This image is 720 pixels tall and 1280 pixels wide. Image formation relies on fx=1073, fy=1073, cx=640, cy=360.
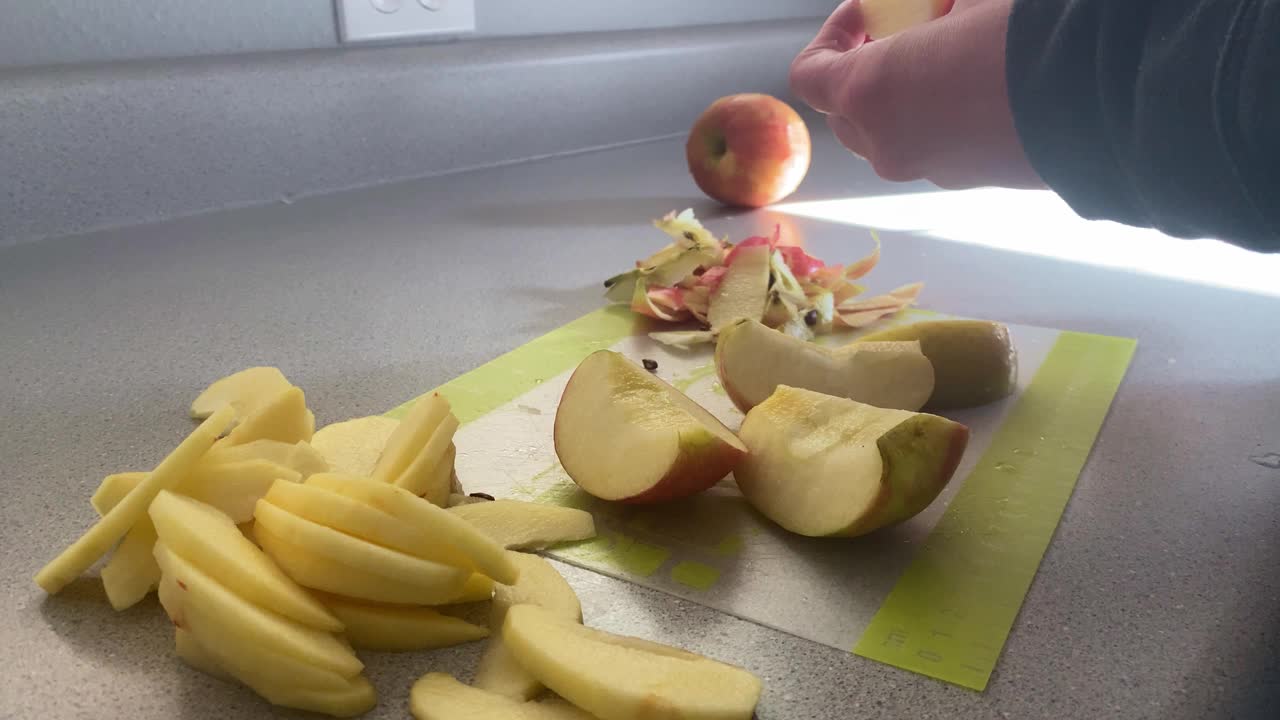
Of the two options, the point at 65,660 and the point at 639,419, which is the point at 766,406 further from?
the point at 65,660

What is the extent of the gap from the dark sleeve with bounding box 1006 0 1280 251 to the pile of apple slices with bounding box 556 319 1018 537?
14 centimetres

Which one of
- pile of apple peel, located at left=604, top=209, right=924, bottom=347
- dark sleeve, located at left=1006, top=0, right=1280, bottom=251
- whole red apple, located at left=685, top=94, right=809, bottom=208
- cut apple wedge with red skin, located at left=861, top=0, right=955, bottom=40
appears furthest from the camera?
whole red apple, located at left=685, top=94, right=809, bottom=208

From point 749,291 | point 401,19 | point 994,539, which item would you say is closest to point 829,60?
point 749,291

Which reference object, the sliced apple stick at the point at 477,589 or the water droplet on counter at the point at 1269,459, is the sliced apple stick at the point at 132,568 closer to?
the sliced apple stick at the point at 477,589

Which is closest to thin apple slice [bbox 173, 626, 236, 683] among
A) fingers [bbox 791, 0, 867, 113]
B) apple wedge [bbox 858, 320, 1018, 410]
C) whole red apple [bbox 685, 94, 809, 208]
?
apple wedge [bbox 858, 320, 1018, 410]

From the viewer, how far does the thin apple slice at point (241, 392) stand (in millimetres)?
676

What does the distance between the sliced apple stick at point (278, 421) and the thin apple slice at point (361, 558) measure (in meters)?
0.10

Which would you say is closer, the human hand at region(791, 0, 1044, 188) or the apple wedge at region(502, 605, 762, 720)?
the apple wedge at region(502, 605, 762, 720)

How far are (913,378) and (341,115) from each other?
0.90 m

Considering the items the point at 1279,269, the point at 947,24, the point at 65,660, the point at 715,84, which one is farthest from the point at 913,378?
the point at 715,84

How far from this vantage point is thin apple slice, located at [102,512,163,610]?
0.49 meters

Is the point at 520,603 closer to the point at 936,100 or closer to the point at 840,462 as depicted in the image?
→ the point at 840,462

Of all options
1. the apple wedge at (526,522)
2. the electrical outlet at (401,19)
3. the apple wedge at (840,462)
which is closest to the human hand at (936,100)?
the apple wedge at (840,462)

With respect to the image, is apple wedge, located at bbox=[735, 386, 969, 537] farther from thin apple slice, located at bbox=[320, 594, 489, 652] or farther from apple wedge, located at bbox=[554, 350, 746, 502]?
thin apple slice, located at bbox=[320, 594, 489, 652]
